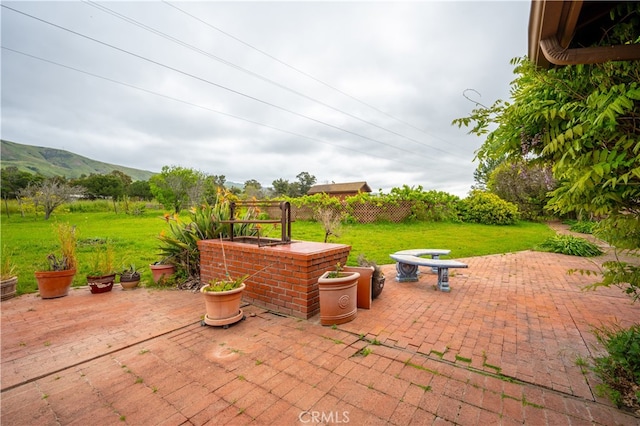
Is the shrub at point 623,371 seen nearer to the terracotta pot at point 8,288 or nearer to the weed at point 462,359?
the weed at point 462,359

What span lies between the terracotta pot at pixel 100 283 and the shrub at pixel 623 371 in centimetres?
626

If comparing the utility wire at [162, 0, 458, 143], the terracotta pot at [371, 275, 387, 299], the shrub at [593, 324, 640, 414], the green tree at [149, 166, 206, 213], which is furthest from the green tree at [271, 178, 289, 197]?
the shrub at [593, 324, 640, 414]

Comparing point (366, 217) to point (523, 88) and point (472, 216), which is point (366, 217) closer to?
point (472, 216)

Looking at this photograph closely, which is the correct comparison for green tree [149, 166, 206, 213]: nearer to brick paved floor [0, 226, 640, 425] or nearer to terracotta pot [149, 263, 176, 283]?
terracotta pot [149, 263, 176, 283]

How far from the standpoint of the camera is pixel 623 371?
6.00ft

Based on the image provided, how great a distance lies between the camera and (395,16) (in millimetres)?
6672

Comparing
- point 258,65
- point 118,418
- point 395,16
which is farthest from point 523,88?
point 258,65

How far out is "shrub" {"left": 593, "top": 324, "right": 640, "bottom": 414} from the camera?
66.5 inches

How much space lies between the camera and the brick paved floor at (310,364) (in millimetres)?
1670

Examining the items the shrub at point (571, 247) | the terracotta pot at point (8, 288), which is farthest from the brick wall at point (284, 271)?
the shrub at point (571, 247)

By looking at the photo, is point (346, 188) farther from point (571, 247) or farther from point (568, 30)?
point (568, 30)

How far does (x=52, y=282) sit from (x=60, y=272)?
0.62 feet

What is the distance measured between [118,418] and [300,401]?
3.86 feet

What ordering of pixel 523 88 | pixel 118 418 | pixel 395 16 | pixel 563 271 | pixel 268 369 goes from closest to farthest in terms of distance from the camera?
pixel 118 418, pixel 523 88, pixel 268 369, pixel 563 271, pixel 395 16
